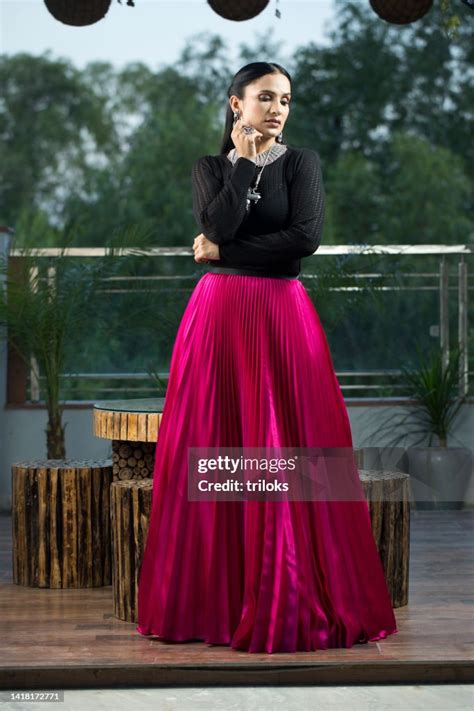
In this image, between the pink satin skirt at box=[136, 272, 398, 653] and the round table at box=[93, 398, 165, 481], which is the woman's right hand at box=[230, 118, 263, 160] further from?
the round table at box=[93, 398, 165, 481]

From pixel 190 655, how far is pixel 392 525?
872 millimetres

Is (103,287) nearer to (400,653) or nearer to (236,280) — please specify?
(236,280)

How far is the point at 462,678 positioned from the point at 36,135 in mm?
20823

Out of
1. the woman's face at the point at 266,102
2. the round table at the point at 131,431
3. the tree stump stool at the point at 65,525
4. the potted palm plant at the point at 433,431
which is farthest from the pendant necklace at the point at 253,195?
the potted palm plant at the point at 433,431

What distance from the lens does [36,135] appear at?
22281mm

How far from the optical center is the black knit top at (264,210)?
287cm

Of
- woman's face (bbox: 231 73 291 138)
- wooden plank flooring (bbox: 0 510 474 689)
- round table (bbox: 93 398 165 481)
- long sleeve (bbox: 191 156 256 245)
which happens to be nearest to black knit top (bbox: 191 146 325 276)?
long sleeve (bbox: 191 156 256 245)

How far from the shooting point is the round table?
3551 millimetres

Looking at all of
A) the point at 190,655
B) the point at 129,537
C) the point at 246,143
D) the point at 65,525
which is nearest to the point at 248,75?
the point at 246,143

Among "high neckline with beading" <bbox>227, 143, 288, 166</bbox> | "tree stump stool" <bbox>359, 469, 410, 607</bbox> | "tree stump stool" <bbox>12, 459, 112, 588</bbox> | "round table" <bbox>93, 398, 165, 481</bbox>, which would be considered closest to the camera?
"high neckline with beading" <bbox>227, 143, 288, 166</bbox>

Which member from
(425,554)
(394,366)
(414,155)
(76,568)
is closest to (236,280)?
(76,568)

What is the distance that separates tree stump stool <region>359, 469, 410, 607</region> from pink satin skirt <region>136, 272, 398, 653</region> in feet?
1.09

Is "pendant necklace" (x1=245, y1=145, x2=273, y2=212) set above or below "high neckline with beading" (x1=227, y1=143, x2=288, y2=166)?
below

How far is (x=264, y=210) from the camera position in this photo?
9.70 ft
